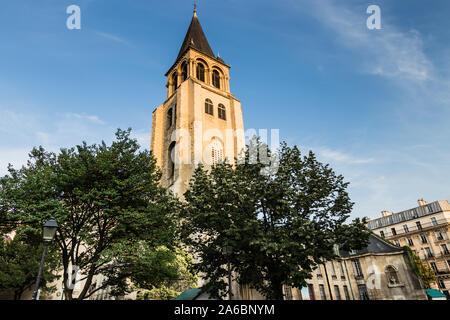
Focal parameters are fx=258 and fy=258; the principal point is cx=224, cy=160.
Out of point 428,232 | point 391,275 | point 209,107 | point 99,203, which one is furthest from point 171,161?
point 428,232

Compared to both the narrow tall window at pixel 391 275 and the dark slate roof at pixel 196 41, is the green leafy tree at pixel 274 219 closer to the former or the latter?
the narrow tall window at pixel 391 275

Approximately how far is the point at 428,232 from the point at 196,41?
53563 mm

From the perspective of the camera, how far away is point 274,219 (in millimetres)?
13641

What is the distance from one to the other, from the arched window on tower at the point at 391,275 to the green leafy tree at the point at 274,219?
20200 mm

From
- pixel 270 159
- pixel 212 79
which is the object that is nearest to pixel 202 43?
pixel 212 79

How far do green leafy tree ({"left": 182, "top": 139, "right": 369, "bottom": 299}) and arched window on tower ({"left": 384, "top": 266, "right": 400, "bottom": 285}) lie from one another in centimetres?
2020

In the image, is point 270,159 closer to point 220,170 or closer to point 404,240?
point 220,170

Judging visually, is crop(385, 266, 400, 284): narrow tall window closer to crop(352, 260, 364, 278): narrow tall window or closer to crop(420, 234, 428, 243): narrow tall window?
crop(352, 260, 364, 278): narrow tall window

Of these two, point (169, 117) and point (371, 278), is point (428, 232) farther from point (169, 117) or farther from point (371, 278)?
point (169, 117)

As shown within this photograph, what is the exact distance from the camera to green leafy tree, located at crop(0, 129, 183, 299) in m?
12.5

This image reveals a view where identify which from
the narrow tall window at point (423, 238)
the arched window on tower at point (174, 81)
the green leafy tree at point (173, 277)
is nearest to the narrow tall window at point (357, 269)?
the green leafy tree at point (173, 277)

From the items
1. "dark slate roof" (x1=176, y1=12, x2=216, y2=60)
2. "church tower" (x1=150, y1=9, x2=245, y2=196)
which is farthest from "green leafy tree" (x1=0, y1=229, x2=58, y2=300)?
"dark slate roof" (x1=176, y1=12, x2=216, y2=60)
